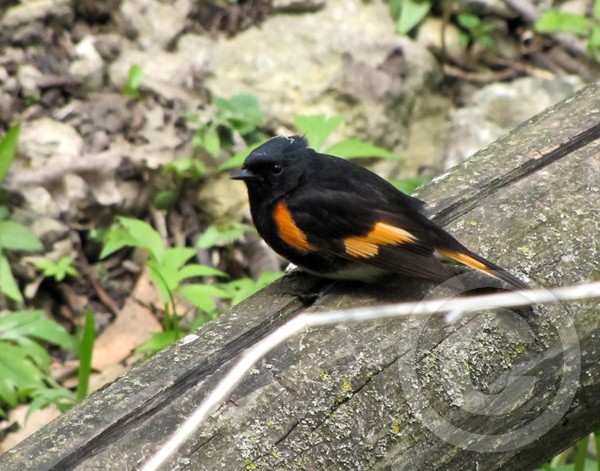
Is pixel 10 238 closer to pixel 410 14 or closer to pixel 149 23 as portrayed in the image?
pixel 149 23

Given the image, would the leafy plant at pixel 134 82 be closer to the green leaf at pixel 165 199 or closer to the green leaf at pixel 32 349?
the green leaf at pixel 165 199

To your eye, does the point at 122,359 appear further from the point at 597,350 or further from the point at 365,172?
the point at 597,350

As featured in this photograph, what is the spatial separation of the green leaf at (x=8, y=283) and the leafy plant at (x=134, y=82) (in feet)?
5.28

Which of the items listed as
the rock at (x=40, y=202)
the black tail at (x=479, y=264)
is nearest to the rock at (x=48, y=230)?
the rock at (x=40, y=202)

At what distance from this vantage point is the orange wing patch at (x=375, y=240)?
2914 millimetres

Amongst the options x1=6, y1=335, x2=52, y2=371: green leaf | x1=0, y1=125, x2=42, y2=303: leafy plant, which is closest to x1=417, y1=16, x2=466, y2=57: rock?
x1=0, y1=125, x2=42, y2=303: leafy plant

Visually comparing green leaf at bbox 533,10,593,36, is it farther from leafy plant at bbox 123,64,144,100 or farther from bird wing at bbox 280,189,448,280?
bird wing at bbox 280,189,448,280

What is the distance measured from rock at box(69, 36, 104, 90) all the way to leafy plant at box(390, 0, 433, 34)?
2218mm

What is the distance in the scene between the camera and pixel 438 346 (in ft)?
8.28

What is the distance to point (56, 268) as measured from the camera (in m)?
4.62

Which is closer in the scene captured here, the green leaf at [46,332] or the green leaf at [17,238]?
the green leaf at [46,332]

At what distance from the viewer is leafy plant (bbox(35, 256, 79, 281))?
456 centimetres
